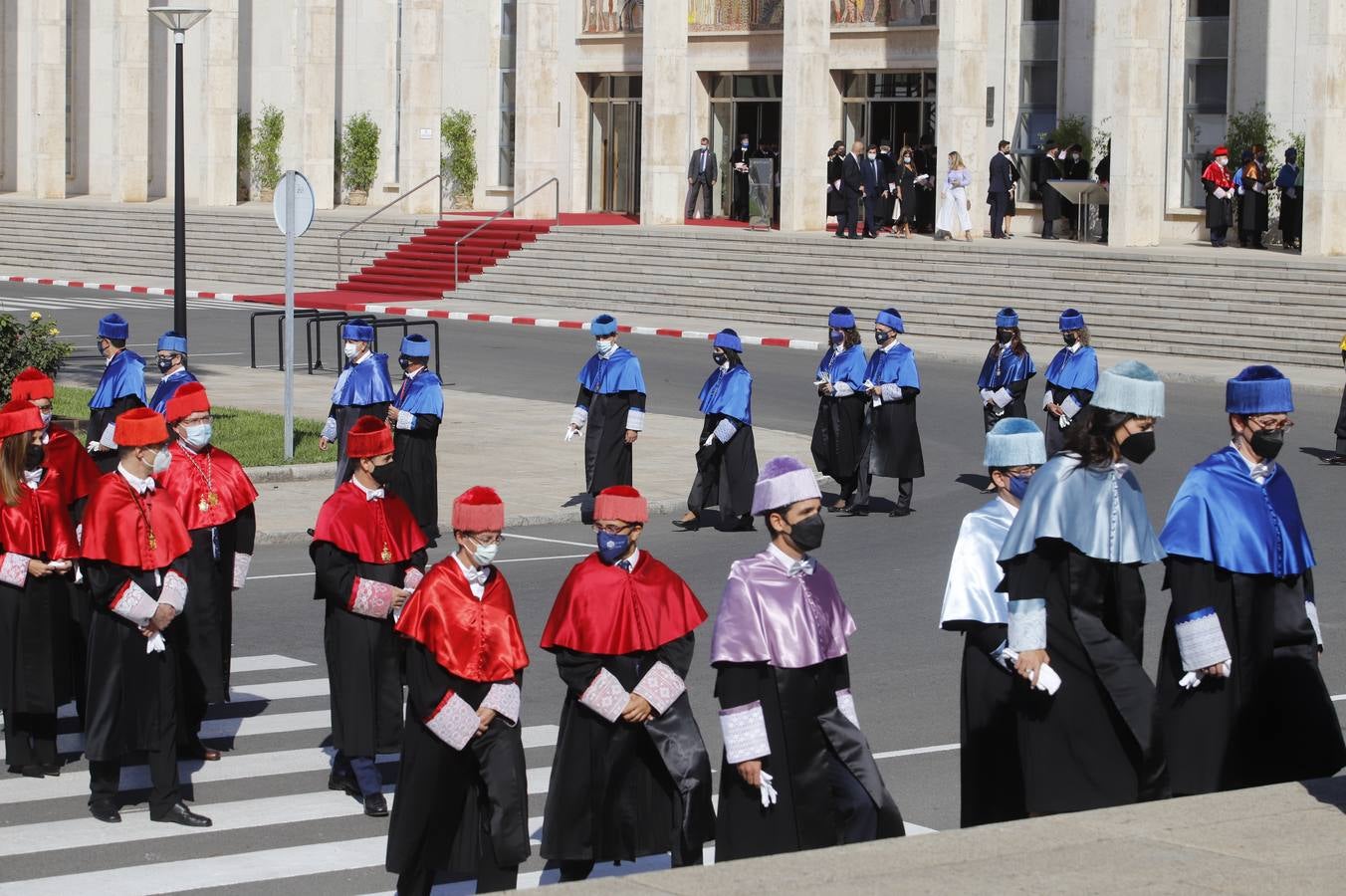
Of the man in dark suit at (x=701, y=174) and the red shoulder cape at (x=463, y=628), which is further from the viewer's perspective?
the man in dark suit at (x=701, y=174)

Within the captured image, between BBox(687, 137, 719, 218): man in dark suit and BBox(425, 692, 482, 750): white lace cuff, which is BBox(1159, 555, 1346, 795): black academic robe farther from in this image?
BBox(687, 137, 719, 218): man in dark suit

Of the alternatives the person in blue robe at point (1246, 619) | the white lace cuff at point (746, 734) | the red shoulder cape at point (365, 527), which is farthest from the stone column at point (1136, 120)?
the white lace cuff at point (746, 734)

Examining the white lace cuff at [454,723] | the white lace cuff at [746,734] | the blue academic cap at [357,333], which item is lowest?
the white lace cuff at [454,723]

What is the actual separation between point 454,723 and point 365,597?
6.01 feet

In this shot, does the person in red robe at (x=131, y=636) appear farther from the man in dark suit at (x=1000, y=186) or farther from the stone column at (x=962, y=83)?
the man in dark suit at (x=1000, y=186)

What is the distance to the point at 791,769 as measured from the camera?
772 centimetres

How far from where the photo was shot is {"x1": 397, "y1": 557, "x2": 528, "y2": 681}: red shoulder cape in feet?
27.1

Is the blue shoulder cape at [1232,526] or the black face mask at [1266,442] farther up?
the black face mask at [1266,442]

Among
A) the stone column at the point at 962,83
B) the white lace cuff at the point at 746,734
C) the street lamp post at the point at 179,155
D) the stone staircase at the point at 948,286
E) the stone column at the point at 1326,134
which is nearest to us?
Answer: the white lace cuff at the point at 746,734

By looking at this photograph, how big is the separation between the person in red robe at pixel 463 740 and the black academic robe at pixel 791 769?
3.11ft

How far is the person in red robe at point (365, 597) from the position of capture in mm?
9914

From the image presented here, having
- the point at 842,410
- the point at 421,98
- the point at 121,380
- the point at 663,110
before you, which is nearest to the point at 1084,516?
the point at 121,380

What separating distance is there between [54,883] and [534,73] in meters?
38.4

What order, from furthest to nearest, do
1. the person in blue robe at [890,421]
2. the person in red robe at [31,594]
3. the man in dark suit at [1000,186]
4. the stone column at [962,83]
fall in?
the man in dark suit at [1000,186], the stone column at [962,83], the person in blue robe at [890,421], the person in red robe at [31,594]
